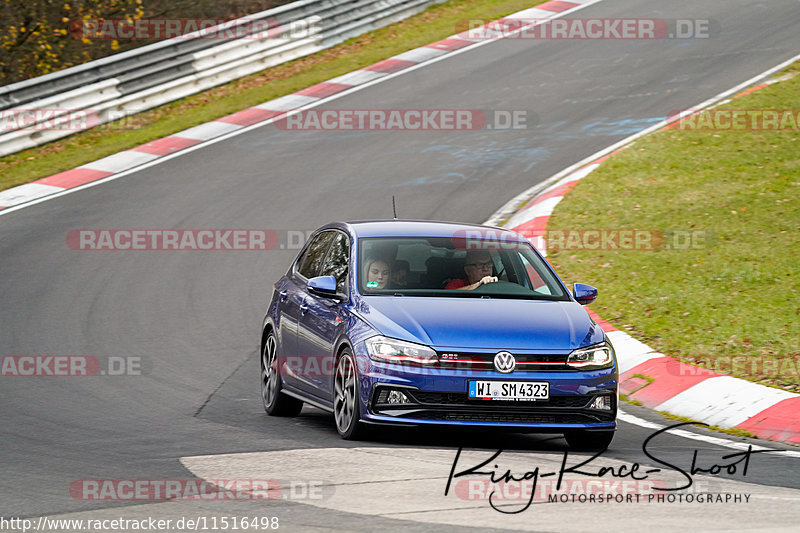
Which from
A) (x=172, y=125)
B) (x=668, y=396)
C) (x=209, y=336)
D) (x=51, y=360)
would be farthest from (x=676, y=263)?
(x=172, y=125)

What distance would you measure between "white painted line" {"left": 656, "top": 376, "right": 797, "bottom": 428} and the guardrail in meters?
14.6

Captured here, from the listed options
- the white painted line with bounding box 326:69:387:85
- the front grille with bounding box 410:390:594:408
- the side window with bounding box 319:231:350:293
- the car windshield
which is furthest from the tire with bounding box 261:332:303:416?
the white painted line with bounding box 326:69:387:85

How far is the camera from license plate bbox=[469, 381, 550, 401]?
26.1 ft

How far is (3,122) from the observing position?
21.0 m

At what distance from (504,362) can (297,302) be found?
8.06 ft

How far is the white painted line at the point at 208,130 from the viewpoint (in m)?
21.7

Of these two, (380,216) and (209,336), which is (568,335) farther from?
(380,216)

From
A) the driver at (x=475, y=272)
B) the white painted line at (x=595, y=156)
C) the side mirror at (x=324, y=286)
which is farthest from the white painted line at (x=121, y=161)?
the driver at (x=475, y=272)

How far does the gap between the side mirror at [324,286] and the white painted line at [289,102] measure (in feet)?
47.4

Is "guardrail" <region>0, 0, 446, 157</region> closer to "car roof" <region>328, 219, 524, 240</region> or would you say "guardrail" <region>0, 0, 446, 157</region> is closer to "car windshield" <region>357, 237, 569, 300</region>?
"car roof" <region>328, 219, 524, 240</region>

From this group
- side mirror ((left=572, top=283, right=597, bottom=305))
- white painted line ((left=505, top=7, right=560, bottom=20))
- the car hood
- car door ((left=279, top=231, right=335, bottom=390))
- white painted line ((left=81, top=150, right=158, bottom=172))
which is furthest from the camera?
white painted line ((left=505, top=7, right=560, bottom=20))

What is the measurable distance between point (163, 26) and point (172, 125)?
594 centimetres

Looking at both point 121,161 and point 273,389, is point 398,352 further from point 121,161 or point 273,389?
point 121,161

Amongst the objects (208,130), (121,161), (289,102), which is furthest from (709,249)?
(289,102)
